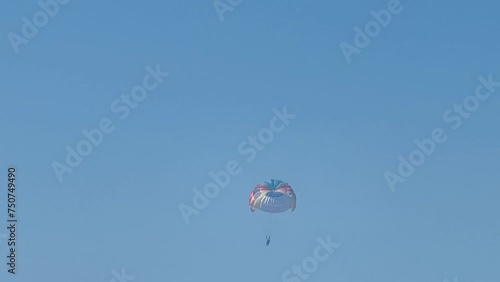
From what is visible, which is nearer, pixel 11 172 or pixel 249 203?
pixel 11 172

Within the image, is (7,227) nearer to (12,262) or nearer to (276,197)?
(12,262)

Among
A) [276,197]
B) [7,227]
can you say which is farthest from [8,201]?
[276,197]

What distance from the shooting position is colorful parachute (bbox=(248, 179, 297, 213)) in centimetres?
12125

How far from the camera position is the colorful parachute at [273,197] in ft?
398

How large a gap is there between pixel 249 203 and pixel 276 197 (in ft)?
13.3

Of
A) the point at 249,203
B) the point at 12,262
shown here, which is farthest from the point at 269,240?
the point at 12,262

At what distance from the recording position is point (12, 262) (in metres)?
95.0

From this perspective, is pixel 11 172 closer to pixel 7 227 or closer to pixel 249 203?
pixel 7 227

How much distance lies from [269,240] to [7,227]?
135 ft

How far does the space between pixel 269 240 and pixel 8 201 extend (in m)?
42.0

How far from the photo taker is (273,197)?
121500mm

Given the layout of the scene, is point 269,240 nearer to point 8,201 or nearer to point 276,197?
point 276,197

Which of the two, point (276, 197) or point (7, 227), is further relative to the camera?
point (276, 197)

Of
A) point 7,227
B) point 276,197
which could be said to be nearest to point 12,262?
point 7,227
